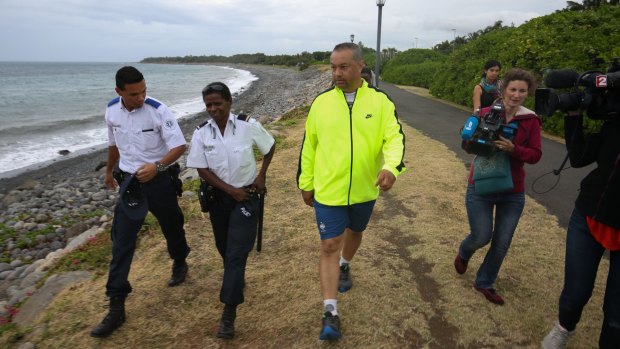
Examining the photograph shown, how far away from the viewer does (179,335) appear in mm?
3061

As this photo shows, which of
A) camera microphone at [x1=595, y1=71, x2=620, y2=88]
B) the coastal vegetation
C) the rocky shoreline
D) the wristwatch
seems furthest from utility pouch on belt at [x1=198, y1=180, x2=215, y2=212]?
the coastal vegetation

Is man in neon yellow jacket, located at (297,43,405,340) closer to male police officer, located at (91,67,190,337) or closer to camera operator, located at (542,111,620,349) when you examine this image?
camera operator, located at (542,111,620,349)

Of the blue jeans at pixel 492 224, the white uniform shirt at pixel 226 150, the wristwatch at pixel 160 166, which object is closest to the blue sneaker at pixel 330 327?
the white uniform shirt at pixel 226 150

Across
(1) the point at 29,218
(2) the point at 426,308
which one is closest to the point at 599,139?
(2) the point at 426,308

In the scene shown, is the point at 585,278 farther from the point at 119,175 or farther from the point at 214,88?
the point at 119,175

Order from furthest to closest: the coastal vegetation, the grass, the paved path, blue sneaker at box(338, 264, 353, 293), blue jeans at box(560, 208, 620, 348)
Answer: the coastal vegetation < the paved path < blue sneaker at box(338, 264, 353, 293) < the grass < blue jeans at box(560, 208, 620, 348)

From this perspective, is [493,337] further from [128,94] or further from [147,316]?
[128,94]

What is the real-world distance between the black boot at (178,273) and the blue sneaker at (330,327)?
158 cm

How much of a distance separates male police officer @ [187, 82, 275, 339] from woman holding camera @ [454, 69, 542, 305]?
71.3 inches

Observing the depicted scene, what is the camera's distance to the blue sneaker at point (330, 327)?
284 centimetres

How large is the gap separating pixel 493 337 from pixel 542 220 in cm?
273

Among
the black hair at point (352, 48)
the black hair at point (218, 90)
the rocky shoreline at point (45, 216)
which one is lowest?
the rocky shoreline at point (45, 216)

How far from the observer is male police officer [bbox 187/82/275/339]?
297cm

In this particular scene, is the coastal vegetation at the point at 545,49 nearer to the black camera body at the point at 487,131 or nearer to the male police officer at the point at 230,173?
the black camera body at the point at 487,131
